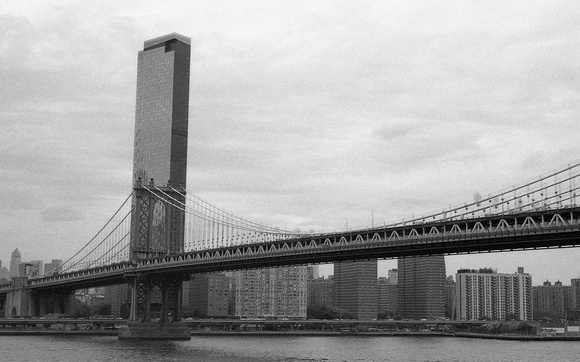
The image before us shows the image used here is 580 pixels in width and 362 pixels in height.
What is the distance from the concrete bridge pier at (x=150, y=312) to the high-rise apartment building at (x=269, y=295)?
99.3 m

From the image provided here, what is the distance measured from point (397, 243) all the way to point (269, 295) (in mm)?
138068

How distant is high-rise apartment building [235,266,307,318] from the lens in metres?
195

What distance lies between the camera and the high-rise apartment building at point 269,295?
195 metres

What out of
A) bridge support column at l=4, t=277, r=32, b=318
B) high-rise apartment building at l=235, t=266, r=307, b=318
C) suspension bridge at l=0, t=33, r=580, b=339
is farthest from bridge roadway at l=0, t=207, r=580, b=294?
high-rise apartment building at l=235, t=266, r=307, b=318

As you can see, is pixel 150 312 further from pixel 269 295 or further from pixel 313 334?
pixel 269 295

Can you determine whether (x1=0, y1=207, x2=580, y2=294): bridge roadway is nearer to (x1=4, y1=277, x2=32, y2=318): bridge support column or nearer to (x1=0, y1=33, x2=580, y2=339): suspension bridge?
(x1=0, y1=33, x2=580, y2=339): suspension bridge

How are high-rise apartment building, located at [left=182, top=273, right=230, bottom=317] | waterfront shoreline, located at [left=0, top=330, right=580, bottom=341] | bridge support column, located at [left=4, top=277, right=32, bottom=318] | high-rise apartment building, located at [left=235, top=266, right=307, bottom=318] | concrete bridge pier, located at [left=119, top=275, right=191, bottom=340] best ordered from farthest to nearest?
high-rise apartment building, located at [left=235, top=266, right=307, bottom=318], high-rise apartment building, located at [left=182, top=273, right=230, bottom=317], bridge support column, located at [left=4, top=277, right=32, bottom=318], waterfront shoreline, located at [left=0, top=330, right=580, bottom=341], concrete bridge pier, located at [left=119, top=275, right=191, bottom=340]

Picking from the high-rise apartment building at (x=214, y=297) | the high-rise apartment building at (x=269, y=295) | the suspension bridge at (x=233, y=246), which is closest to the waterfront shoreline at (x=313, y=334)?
the suspension bridge at (x=233, y=246)

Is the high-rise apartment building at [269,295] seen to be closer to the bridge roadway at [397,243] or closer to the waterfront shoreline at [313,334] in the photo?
the waterfront shoreline at [313,334]

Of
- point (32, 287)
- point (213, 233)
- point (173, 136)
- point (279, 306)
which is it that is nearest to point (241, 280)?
point (279, 306)

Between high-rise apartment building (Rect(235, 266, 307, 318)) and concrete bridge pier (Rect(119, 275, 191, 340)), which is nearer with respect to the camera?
concrete bridge pier (Rect(119, 275, 191, 340))

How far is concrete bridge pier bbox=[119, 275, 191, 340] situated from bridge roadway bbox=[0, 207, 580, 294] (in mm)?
2507

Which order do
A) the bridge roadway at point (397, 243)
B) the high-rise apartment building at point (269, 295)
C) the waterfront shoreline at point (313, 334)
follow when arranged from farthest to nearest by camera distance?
the high-rise apartment building at point (269, 295) → the waterfront shoreline at point (313, 334) → the bridge roadway at point (397, 243)

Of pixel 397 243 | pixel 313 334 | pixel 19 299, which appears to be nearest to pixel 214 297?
pixel 313 334
